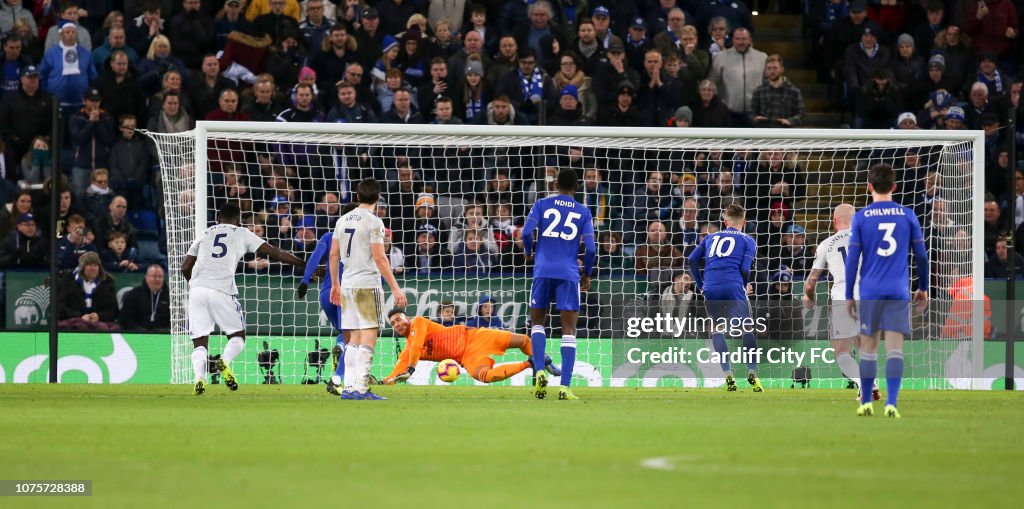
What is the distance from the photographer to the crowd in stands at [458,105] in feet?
59.4

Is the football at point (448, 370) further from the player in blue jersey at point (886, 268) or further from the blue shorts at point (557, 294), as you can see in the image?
the player in blue jersey at point (886, 268)

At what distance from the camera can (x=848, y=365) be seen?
1619 centimetres

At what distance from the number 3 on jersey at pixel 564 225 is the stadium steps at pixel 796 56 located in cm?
995

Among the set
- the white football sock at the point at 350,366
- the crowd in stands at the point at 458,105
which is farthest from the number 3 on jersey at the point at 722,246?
the white football sock at the point at 350,366

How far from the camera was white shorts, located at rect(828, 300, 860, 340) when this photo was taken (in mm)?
15242

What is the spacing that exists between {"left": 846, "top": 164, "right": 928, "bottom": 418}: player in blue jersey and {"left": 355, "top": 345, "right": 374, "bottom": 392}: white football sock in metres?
4.30

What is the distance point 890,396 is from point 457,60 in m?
10.7

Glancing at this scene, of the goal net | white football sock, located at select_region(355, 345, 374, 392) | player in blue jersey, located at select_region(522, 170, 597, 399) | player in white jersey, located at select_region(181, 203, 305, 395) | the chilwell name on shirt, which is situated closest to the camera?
the chilwell name on shirt

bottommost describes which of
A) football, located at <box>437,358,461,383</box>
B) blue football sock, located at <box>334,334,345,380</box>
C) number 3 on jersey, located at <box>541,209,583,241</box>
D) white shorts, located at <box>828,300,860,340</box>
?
football, located at <box>437,358,461,383</box>

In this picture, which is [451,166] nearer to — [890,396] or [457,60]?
[457,60]

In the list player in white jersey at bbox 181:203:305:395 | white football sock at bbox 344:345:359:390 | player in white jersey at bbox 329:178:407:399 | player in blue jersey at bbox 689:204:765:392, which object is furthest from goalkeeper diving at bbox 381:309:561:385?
player in white jersey at bbox 329:178:407:399

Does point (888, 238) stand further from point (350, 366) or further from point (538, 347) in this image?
point (350, 366)

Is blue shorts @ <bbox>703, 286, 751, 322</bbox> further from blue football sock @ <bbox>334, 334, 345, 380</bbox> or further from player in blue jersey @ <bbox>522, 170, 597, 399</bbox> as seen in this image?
blue football sock @ <bbox>334, 334, 345, 380</bbox>

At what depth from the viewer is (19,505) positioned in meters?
6.06
